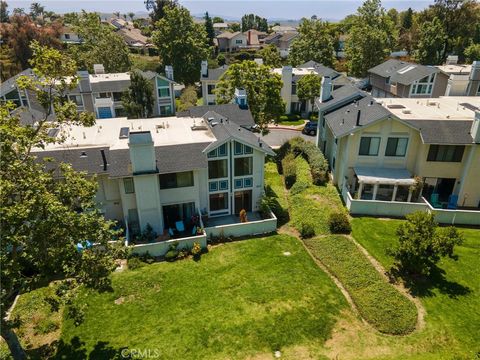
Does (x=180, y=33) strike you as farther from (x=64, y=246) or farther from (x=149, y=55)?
(x=64, y=246)

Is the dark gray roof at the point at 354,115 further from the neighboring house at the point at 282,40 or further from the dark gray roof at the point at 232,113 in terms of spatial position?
the neighboring house at the point at 282,40

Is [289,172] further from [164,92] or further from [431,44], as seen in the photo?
[431,44]

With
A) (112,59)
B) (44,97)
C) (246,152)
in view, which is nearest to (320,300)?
(246,152)

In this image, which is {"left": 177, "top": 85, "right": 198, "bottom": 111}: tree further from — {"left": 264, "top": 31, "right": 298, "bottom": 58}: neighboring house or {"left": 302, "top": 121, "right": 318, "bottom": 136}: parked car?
{"left": 264, "top": 31, "right": 298, "bottom": 58}: neighboring house

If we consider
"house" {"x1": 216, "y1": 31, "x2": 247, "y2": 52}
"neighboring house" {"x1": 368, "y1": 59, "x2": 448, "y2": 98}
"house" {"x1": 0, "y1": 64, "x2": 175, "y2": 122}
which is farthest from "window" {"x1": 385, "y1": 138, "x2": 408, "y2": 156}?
"house" {"x1": 216, "y1": 31, "x2": 247, "y2": 52}

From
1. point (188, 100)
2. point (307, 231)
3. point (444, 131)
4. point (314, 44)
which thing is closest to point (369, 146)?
point (444, 131)

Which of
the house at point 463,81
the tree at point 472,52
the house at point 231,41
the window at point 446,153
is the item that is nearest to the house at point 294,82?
A: the house at point 463,81
